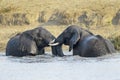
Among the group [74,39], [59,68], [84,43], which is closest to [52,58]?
[74,39]

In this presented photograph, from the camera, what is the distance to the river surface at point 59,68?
15164 millimetres

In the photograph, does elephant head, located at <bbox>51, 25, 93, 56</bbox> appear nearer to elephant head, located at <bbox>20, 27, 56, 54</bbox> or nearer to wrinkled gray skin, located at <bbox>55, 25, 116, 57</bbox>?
wrinkled gray skin, located at <bbox>55, 25, 116, 57</bbox>

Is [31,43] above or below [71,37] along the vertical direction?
below

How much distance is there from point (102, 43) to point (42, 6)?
1132 cm

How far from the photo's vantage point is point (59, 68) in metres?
16.8

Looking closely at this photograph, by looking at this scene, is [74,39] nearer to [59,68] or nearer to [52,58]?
[52,58]

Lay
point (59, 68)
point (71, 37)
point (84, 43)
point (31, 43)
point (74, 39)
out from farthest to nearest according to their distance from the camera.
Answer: point (31, 43)
point (71, 37)
point (74, 39)
point (84, 43)
point (59, 68)

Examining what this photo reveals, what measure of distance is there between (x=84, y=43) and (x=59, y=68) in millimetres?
2705

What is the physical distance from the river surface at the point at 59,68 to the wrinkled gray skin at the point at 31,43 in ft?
0.91

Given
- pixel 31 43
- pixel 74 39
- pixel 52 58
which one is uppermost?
pixel 74 39

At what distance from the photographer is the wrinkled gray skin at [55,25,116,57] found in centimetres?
1909

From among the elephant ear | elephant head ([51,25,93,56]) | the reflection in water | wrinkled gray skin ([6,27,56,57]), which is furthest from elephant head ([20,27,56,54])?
the elephant ear

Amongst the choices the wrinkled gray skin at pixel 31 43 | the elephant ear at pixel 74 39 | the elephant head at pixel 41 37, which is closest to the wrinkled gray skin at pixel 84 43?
the elephant ear at pixel 74 39

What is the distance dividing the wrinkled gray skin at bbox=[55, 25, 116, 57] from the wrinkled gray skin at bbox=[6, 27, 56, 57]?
1.15 feet
